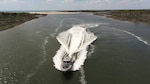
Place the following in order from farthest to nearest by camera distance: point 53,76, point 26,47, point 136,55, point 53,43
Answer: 1. point 53,43
2. point 26,47
3. point 136,55
4. point 53,76

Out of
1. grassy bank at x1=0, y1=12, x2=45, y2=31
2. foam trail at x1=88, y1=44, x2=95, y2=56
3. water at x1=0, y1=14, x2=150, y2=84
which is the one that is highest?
foam trail at x1=88, y1=44, x2=95, y2=56

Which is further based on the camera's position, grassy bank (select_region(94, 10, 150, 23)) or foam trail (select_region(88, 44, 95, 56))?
grassy bank (select_region(94, 10, 150, 23))

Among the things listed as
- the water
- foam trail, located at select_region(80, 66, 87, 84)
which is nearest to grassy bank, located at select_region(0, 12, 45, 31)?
the water

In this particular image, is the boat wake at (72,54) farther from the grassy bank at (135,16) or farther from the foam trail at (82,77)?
the grassy bank at (135,16)

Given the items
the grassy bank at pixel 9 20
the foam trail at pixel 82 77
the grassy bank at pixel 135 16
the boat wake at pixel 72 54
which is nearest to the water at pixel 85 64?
the foam trail at pixel 82 77

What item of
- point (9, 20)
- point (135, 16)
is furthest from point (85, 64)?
point (135, 16)

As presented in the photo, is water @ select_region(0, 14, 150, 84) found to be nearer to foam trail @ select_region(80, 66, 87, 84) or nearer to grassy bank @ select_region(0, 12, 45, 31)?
foam trail @ select_region(80, 66, 87, 84)

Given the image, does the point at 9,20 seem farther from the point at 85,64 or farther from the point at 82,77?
the point at 82,77

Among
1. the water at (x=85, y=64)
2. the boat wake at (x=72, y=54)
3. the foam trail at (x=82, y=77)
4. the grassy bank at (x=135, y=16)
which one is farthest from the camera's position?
the grassy bank at (x=135, y=16)

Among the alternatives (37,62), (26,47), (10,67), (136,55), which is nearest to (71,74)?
(37,62)

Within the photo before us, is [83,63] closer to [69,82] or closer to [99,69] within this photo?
[99,69]

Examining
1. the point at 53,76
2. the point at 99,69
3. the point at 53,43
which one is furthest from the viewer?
the point at 53,43
